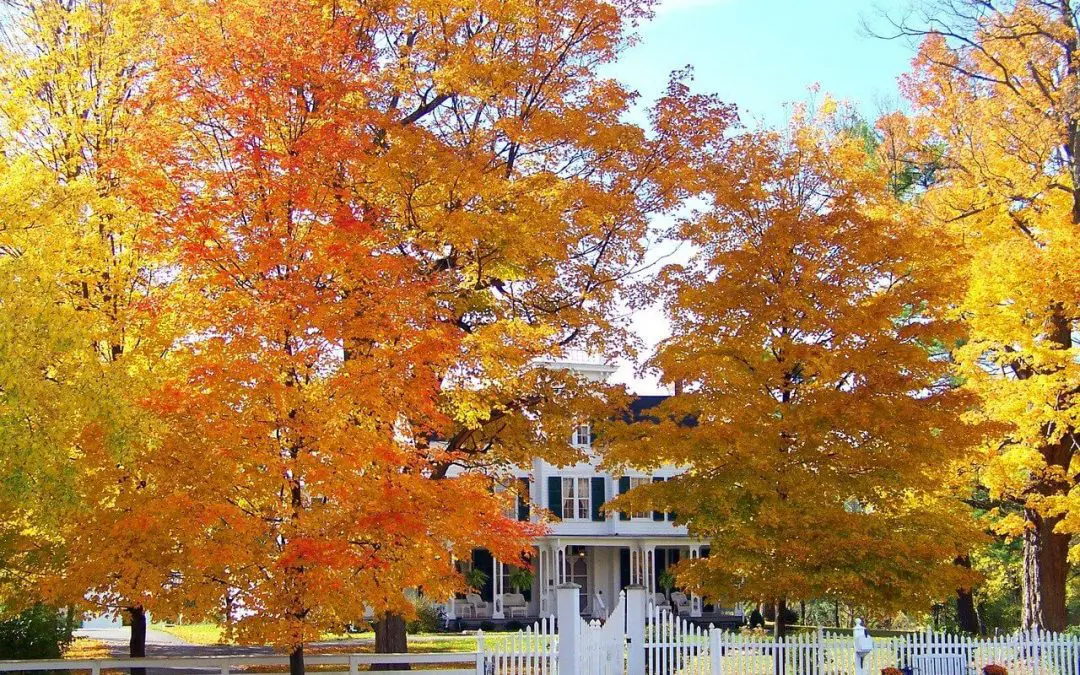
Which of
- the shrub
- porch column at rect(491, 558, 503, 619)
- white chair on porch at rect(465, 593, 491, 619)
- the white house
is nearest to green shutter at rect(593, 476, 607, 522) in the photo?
the white house

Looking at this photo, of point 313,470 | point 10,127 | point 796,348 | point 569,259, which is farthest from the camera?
point 569,259

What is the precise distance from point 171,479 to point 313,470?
196cm

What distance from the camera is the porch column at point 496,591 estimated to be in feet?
149

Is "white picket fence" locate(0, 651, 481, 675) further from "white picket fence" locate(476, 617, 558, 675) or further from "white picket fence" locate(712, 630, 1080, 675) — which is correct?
"white picket fence" locate(712, 630, 1080, 675)

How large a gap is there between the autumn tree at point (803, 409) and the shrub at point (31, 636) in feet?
35.6

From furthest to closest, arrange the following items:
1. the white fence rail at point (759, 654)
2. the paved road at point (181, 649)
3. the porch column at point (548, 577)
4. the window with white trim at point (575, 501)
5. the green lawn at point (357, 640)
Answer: the window with white trim at point (575, 501) < the porch column at point (548, 577) < the green lawn at point (357, 640) < the paved road at point (181, 649) < the white fence rail at point (759, 654)

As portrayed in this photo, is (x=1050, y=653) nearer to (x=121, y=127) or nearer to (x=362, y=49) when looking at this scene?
(x=362, y=49)

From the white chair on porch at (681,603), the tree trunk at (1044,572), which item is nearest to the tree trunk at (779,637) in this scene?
the tree trunk at (1044,572)

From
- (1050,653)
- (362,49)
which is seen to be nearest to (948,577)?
(1050,653)

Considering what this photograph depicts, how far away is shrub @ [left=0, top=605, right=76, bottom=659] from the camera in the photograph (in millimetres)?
19609

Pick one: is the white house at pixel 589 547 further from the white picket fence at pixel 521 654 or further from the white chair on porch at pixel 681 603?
the white picket fence at pixel 521 654

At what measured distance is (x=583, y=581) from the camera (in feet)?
168

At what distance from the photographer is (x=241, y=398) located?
14.5m

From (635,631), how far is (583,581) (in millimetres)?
32540
